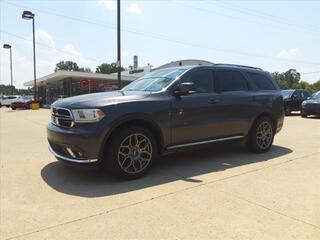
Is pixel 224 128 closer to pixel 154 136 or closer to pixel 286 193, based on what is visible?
pixel 154 136

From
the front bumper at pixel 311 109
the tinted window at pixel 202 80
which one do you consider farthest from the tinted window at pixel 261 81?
the front bumper at pixel 311 109

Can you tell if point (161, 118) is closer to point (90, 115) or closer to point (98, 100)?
point (98, 100)

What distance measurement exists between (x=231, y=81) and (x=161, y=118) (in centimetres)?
210

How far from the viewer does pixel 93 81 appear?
38.8 meters

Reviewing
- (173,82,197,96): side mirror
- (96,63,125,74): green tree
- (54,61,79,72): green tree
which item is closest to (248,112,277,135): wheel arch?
(173,82,197,96): side mirror

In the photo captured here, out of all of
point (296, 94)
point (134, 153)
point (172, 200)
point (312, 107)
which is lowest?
point (172, 200)

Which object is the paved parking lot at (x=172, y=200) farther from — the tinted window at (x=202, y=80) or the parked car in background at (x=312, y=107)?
the parked car in background at (x=312, y=107)

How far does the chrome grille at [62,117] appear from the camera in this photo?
513cm

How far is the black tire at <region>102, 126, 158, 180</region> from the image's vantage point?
5.09 m

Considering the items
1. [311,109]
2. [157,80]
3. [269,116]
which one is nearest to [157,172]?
[157,80]

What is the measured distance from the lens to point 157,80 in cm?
628

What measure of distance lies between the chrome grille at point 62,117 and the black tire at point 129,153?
26.2 inches

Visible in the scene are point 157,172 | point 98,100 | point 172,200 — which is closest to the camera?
point 172,200

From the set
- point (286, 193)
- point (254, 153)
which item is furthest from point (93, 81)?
point (286, 193)
